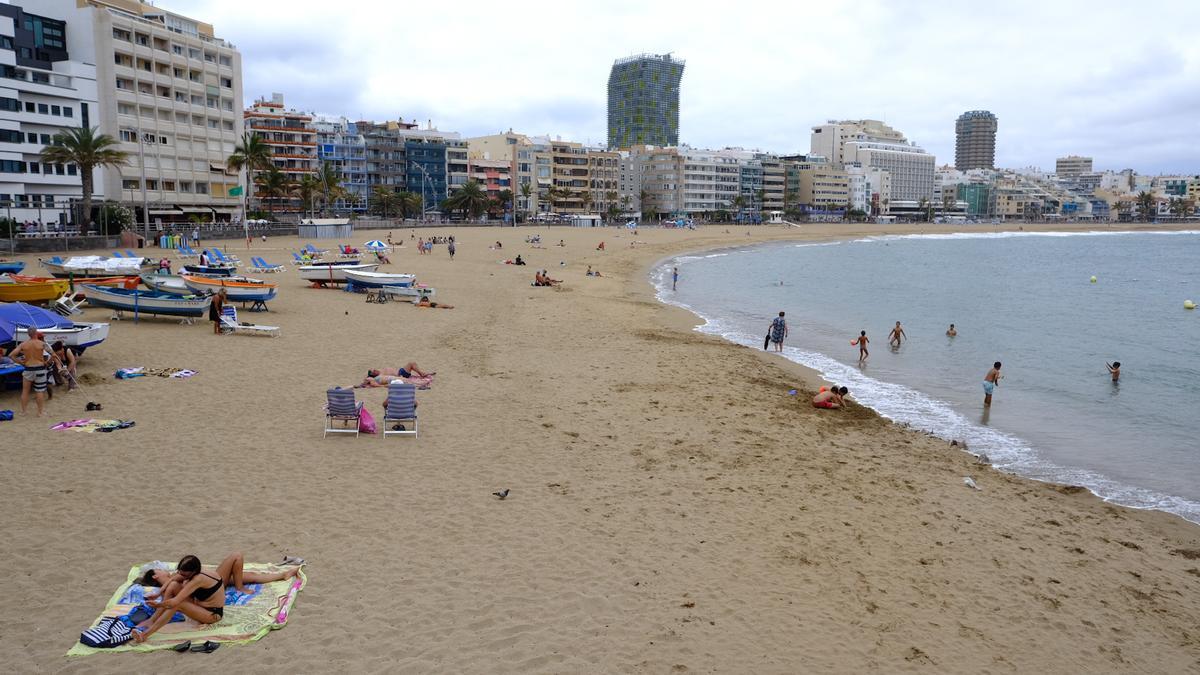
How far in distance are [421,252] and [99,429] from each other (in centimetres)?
4088

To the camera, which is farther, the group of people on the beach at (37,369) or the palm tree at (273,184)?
the palm tree at (273,184)

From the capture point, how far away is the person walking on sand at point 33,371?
1201cm

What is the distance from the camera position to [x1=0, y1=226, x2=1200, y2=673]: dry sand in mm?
6641

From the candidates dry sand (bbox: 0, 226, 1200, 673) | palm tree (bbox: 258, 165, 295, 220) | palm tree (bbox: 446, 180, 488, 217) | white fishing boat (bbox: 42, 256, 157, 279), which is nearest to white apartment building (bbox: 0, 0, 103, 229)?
palm tree (bbox: 258, 165, 295, 220)

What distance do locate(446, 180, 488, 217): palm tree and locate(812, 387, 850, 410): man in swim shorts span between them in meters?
87.3

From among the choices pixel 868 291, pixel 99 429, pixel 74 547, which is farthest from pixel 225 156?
pixel 74 547

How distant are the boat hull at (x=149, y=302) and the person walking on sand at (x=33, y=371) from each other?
8.67m

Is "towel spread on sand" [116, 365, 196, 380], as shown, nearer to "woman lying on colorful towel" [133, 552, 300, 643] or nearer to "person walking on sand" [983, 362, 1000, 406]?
"woman lying on colorful towel" [133, 552, 300, 643]

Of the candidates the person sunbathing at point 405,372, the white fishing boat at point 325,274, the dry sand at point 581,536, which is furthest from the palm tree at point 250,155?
the person sunbathing at point 405,372

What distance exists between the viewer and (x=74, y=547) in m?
7.69

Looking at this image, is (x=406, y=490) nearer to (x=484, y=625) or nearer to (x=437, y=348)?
(x=484, y=625)

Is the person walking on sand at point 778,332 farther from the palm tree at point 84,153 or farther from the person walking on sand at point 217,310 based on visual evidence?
the palm tree at point 84,153

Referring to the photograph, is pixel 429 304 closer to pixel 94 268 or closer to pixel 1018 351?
pixel 94 268

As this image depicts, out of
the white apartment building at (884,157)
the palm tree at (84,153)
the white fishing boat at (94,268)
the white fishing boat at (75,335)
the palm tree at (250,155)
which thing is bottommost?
the white fishing boat at (75,335)
